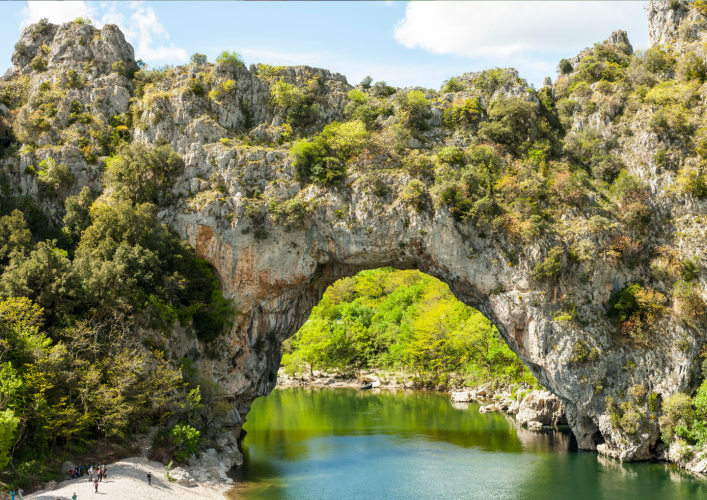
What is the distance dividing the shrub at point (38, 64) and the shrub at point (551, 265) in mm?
43968

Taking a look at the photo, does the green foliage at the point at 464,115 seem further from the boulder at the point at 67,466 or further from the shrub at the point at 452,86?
the boulder at the point at 67,466

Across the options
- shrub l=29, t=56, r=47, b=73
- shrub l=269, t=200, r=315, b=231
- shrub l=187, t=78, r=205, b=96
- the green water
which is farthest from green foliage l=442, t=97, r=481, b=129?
shrub l=29, t=56, r=47, b=73

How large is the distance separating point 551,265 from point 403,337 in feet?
103

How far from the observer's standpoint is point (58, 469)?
27344 millimetres

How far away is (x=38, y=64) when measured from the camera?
46562 millimetres

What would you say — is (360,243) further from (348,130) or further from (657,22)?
(657,22)

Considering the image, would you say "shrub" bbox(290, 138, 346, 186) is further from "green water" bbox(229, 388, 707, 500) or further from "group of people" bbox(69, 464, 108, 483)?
"group of people" bbox(69, 464, 108, 483)

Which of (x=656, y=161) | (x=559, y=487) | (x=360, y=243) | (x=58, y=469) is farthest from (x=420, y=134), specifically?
(x=58, y=469)

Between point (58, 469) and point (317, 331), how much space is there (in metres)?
44.0

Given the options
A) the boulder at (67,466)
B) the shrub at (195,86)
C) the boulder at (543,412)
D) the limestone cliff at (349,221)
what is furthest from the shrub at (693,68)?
the boulder at (67,466)

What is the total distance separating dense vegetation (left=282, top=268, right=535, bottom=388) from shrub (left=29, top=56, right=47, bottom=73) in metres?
41.4

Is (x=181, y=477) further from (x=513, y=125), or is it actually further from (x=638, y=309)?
(x=513, y=125)

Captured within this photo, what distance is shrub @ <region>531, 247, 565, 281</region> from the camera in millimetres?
36812

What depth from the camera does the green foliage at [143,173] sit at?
131ft
